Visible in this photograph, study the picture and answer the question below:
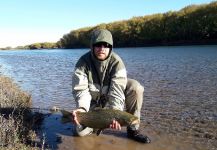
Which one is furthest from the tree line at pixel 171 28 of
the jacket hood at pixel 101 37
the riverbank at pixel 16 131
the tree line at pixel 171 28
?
the jacket hood at pixel 101 37

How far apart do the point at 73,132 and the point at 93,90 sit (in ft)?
4.39

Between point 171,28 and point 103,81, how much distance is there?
90779mm

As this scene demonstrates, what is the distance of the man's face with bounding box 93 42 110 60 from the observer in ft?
22.8

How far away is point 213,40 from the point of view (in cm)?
7550

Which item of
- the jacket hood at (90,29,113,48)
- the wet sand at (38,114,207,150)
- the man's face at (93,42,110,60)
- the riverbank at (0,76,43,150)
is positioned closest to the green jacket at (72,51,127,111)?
the man's face at (93,42,110,60)

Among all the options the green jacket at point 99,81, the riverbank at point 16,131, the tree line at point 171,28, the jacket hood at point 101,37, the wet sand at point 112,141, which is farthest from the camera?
the tree line at point 171,28

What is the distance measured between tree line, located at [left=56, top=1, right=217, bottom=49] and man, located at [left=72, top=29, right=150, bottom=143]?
224 ft

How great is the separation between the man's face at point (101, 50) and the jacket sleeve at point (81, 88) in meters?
0.40

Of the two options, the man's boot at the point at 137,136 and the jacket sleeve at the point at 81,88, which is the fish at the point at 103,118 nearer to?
the jacket sleeve at the point at 81,88

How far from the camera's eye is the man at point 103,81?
6.98 meters

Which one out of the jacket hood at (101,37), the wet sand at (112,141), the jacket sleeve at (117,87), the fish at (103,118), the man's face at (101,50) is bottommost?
the wet sand at (112,141)

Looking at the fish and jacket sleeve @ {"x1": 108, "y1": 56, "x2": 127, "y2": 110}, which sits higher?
jacket sleeve @ {"x1": 108, "y1": 56, "x2": 127, "y2": 110}

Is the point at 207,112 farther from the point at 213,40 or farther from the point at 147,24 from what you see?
the point at 147,24

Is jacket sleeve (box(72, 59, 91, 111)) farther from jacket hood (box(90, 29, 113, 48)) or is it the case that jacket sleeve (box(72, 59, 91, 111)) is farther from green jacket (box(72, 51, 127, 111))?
jacket hood (box(90, 29, 113, 48))
